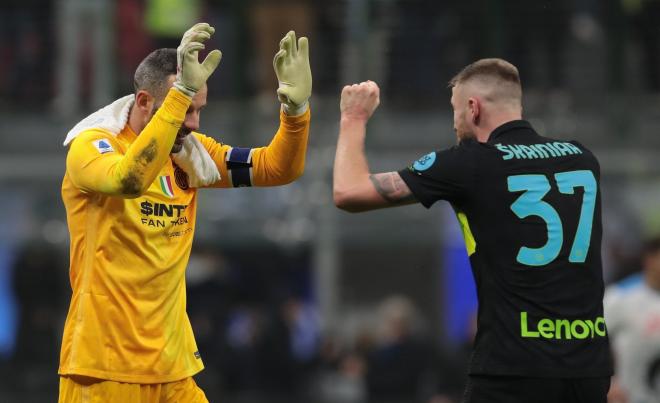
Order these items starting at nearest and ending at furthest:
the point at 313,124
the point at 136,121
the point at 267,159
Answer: the point at 136,121 < the point at 267,159 < the point at 313,124

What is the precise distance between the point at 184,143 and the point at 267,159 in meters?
0.46

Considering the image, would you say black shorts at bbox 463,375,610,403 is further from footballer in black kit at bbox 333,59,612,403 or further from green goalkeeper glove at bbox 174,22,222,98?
green goalkeeper glove at bbox 174,22,222,98

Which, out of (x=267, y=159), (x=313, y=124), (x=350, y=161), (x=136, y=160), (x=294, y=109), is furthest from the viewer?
(x=313, y=124)

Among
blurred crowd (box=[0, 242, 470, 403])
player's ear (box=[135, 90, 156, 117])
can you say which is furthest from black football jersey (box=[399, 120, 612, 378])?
blurred crowd (box=[0, 242, 470, 403])

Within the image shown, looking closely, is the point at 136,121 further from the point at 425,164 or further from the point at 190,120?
the point at 425,164

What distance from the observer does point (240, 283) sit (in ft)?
44.4

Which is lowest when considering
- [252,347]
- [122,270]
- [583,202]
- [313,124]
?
[252,347]

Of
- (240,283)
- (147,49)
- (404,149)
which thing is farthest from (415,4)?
(240,283)

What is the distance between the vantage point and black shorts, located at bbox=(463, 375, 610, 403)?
4.76 metres

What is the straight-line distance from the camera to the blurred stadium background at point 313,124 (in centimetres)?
1198

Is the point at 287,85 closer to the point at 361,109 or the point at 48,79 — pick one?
the point at 361,109

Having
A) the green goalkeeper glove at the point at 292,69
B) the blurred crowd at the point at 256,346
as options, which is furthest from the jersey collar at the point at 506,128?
the blurred crowd at the point at 256,346

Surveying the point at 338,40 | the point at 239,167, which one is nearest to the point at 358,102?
the point at 239,167

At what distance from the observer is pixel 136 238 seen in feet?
16.5
